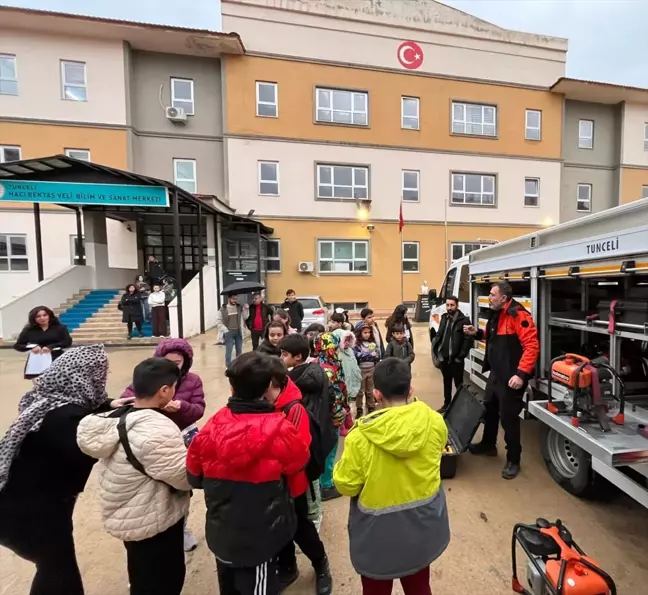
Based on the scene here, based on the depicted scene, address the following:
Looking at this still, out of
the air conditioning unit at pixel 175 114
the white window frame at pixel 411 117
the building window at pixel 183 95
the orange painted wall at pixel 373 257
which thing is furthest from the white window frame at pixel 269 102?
the white window frame at pixel 411 117

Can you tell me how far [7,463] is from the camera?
4.75 ft

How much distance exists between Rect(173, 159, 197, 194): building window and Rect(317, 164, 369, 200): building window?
5.40 metres

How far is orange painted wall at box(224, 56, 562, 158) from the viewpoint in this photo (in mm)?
14594

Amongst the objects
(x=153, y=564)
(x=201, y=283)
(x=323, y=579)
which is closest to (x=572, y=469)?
(x=323, y=579)

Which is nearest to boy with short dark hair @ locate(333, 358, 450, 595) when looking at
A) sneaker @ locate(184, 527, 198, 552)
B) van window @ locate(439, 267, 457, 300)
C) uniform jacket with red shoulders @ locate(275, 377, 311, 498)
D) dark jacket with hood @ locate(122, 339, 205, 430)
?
uniform jacket with red shoulders @ locate(275, 377, 311, 498)

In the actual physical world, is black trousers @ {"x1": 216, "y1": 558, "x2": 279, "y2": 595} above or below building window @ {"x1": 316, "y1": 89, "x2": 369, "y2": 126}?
below

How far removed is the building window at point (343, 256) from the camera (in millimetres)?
15539

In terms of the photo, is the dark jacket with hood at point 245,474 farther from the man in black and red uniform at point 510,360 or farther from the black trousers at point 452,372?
the black trousers at point 452,372

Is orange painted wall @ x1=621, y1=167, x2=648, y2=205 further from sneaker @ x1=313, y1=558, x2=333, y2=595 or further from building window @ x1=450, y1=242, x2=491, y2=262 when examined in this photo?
sneaker @ x1=313, y1=558, x2=333, y2=595

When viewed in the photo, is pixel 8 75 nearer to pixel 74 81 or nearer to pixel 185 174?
pixel 74 81

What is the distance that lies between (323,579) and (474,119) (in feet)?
62.5

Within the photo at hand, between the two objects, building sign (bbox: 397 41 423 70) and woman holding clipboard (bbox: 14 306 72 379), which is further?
building sign (bbox: 397 41 423 70)

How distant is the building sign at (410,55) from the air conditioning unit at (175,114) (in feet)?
32.4

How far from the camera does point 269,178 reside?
49.2 ft
